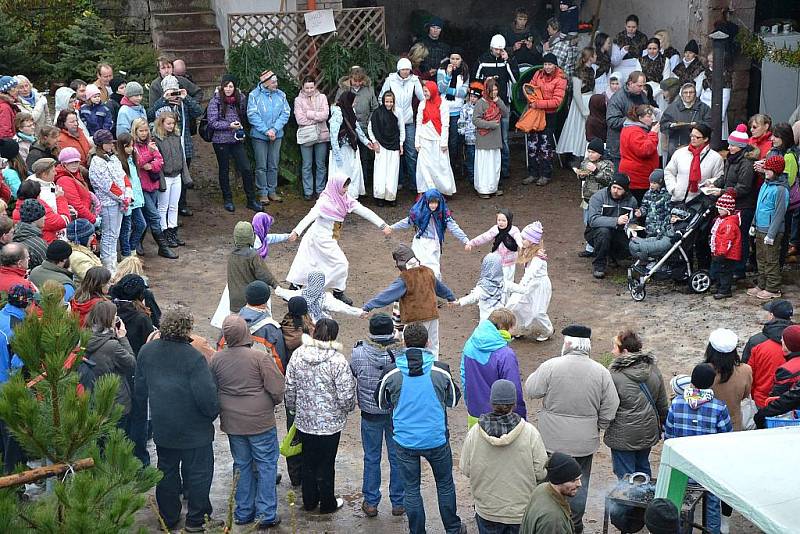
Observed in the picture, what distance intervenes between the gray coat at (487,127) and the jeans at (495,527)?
8.24 m

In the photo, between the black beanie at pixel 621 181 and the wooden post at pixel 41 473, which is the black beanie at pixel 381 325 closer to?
the wooden post at pixel 41 473

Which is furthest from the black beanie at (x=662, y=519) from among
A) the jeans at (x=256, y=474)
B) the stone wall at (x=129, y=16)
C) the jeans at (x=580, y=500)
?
the stone wall at (x=129, y=16)

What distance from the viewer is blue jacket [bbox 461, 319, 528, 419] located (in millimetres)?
7344

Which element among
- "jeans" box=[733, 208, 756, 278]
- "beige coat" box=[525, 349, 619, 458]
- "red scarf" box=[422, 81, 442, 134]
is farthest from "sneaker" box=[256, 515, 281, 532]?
"red scarf" box=[422, 81, 442, 134]

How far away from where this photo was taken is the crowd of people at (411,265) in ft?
22.9

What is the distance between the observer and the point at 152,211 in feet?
40.4

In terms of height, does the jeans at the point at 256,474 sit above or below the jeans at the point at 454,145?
below

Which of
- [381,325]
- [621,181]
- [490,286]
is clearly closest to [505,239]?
[490,286]

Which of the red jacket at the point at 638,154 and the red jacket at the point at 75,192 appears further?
the red jacket at the point at 638,154

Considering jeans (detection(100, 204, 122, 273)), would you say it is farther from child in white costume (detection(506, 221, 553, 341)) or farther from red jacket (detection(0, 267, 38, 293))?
child in white costume (detection(506, 221, 553, 341))

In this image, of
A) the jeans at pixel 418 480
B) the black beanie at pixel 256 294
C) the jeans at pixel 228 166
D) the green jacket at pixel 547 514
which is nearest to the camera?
the green jacket at pixel 547 514

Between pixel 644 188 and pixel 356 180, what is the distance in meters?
3.86

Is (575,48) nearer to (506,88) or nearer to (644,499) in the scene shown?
(506,88)

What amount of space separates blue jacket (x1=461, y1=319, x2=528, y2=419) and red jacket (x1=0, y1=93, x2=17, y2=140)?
20.5 feet
